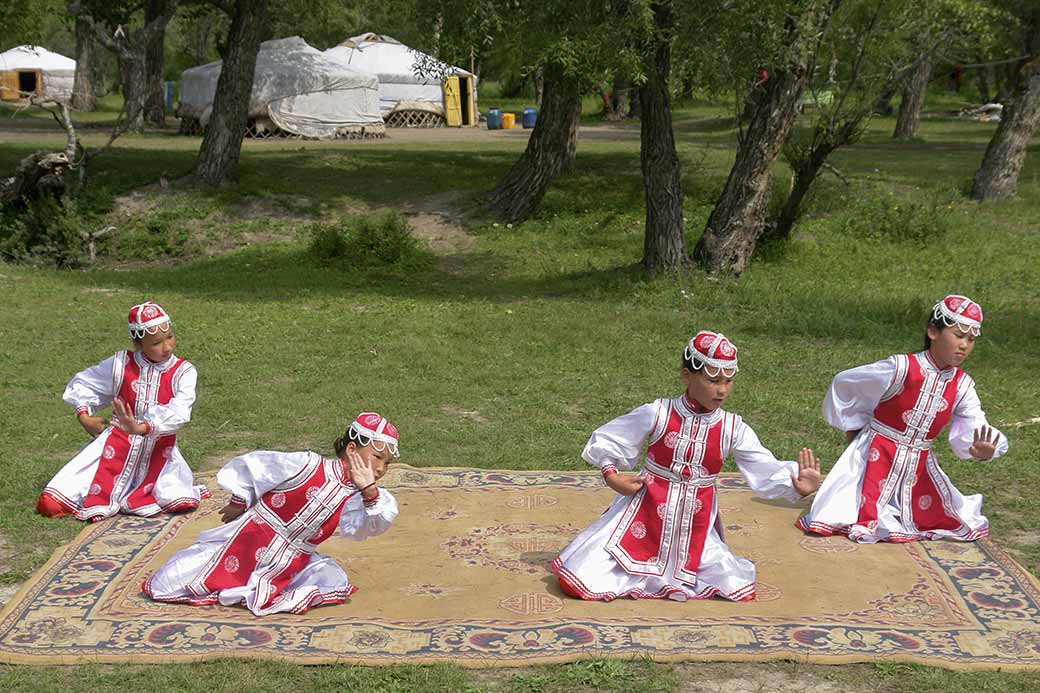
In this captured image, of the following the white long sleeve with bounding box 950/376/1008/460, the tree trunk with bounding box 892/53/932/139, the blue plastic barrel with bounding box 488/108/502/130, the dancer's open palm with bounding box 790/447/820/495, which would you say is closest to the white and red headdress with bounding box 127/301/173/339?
the dancer's open palm with bounding box 790/447/820/495

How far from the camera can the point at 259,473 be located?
574 centimetres

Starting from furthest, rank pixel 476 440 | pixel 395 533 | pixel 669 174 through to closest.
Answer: pixel 669 174
pixel 476 440
pixel 395 533

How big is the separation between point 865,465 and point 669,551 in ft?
5.62

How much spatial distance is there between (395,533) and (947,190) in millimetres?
16729

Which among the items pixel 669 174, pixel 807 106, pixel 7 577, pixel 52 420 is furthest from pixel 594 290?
pixel 7 577

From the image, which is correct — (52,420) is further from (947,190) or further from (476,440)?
(947,190)

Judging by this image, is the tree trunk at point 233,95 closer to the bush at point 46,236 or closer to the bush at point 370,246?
the bush at point 46,236

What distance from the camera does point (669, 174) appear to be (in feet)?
50.6

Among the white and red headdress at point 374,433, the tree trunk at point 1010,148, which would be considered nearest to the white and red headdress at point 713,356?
the white and red headdress at point 374,433

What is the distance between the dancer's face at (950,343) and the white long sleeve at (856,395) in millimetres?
272

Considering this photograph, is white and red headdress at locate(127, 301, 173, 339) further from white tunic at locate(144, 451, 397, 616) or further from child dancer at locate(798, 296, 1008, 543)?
child dancer at locate(798, 296, 1008, 543)

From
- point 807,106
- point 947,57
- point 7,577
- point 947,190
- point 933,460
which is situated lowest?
point 7,577

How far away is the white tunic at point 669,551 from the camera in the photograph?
6066 millimetres

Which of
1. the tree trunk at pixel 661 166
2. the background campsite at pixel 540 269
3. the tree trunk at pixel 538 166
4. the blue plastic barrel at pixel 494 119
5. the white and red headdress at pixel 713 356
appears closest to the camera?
the white and red headdress at pixel 713 356
